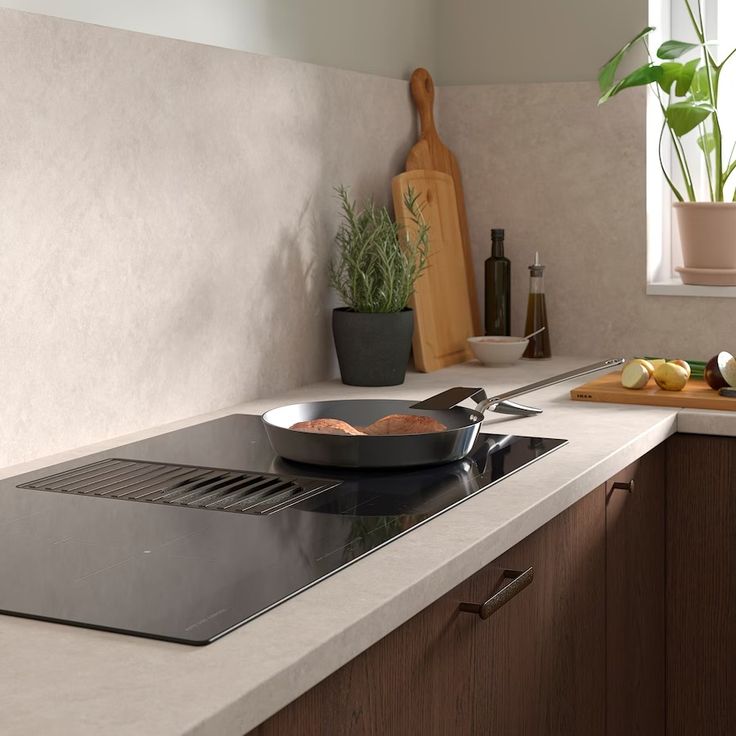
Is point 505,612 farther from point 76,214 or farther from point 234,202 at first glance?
point 234,202

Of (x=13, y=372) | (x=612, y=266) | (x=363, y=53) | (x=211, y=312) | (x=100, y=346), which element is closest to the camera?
(x=13, y=372)

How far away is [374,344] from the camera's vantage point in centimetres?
212

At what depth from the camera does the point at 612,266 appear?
2.50 m

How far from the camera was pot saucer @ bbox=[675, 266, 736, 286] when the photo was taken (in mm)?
2365

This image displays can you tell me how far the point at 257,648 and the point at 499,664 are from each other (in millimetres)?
506

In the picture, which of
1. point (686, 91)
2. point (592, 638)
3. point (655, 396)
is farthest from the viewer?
point (686, 91)

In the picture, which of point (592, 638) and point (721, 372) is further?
point (721, 372)

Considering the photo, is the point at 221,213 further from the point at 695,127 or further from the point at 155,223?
the point at 695,127

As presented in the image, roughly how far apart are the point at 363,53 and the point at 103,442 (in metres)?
1.07

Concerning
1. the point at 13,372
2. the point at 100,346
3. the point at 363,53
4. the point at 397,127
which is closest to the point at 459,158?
the point at 397,127

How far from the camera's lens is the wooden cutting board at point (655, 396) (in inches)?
73.6

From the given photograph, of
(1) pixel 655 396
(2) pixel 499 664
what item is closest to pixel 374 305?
(1) pixel 655 396

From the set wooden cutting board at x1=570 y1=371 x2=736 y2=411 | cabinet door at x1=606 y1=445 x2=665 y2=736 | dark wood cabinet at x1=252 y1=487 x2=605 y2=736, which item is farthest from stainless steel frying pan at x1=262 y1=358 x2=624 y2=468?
wooden cutting board at x1=570 y1=371 x2=736 y2=411

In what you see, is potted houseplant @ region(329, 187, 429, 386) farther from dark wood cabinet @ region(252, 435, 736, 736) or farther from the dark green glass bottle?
dark wood cabinet @ region(252, 435, 736, 736)
